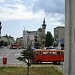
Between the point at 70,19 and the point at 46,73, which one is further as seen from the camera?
the point at 46,73

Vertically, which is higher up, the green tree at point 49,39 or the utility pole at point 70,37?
the green tree at point 49,39

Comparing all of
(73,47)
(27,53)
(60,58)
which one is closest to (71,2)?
(73,47)

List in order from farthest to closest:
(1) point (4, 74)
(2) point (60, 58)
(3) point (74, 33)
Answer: (2) point (60, 58)
(1) point (4, 74)
(3) point (74, 33)

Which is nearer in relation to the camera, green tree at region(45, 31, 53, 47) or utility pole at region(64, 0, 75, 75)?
utility pole at region(64, 0, 75, 75)

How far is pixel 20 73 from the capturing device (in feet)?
85.0

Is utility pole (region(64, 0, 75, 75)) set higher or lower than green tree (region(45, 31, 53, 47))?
lower

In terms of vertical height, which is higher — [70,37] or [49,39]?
[49,39]

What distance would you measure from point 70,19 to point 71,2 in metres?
0.71

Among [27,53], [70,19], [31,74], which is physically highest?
[70,19]

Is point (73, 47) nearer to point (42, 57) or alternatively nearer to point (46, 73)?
point (46, 73)

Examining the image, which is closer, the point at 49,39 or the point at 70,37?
the point at 70,37

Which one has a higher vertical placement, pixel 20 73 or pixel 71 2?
pixel 71 2

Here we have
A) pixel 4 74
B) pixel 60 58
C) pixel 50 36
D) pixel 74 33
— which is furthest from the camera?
pixel 50 36

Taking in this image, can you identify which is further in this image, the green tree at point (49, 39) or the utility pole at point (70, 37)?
the green tree at point (49, 39)
